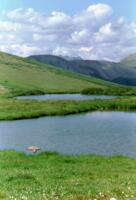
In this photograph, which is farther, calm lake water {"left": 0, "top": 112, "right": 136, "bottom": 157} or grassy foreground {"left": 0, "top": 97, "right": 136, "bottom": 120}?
grassy foreground {"left": 0, "top": 97, "right": 136, "bottom": 120}

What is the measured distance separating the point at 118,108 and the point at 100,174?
110879 mm

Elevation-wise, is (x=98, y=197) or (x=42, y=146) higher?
(x=98, y=197)

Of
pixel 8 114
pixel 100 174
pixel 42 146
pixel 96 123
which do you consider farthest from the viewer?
pixel 8 114

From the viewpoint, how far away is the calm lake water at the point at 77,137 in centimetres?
5719

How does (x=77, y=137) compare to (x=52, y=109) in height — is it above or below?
below

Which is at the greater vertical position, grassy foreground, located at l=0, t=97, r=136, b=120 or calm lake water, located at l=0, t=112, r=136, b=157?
grassy foreground, located at l=0, t=97, r=136, b=120

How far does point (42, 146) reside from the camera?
60.9m

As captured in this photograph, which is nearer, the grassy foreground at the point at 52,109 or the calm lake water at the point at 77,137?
the calm lake water at the point at 77,137

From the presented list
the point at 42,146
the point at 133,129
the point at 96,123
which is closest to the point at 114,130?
the point at 133,129

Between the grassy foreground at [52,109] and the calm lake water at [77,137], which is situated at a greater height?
the grassy foreground at [52,109]

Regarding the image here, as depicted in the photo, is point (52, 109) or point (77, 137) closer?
point (77, 137)

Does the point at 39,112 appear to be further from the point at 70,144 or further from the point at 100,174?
the point at 100,174

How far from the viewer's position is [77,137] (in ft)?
228

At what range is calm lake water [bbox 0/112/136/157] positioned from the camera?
188 ft
